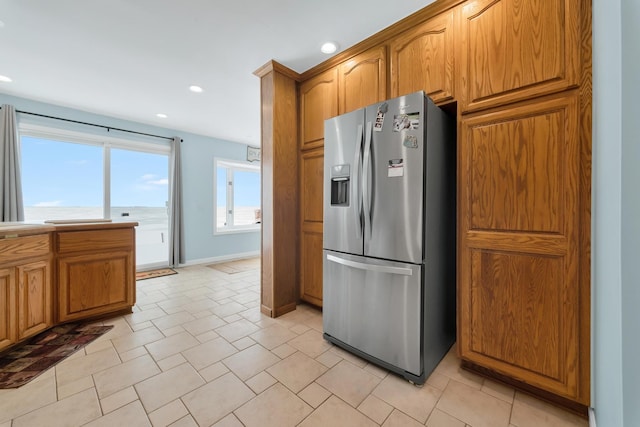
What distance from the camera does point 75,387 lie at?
5.15ft

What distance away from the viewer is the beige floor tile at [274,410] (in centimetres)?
132

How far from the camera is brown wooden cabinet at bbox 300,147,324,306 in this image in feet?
8.43

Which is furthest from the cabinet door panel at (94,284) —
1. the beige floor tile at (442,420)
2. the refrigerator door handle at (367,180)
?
the beige floor tile at (442,420)

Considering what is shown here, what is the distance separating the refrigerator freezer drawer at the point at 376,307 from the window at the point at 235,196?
4.00m

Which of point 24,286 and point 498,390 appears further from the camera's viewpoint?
point 24,286

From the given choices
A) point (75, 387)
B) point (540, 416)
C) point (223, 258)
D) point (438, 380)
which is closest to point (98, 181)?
point (223, 258)

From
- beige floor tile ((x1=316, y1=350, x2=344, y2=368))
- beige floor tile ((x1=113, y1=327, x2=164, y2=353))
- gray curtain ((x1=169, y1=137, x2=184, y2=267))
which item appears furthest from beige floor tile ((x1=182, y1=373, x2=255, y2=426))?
gray curtain ((x1=169, y1=137, x2=184, y2=267))

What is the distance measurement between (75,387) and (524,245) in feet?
9.19

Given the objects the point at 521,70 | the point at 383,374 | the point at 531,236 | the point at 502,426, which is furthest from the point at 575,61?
the point at 383,374

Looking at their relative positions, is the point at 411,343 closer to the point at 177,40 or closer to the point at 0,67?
the point at 177,40

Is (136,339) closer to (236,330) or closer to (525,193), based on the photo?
(236,330)

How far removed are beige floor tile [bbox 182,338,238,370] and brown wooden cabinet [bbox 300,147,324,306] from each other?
3.05ft

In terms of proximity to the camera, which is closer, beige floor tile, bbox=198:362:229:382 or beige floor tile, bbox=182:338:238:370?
beige floor tile, bbox=198:362:229:382

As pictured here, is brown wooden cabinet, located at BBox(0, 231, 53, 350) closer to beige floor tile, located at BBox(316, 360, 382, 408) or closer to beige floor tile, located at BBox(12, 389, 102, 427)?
beige floor tile, located at BBox(12, 389, 102, 427)
